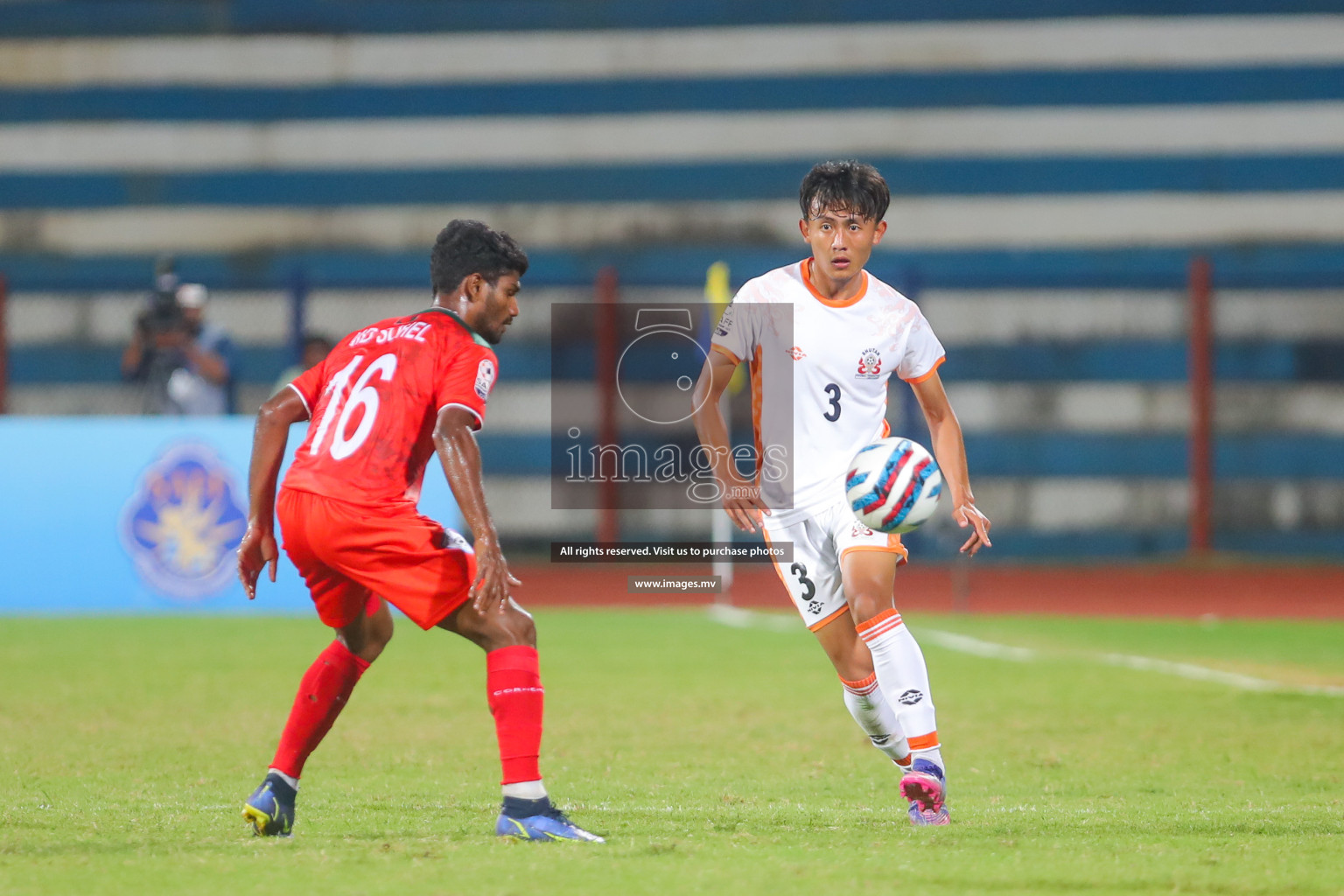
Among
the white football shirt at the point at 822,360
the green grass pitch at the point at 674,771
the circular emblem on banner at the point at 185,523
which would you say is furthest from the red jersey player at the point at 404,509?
the circular emblem on banner at the point at 185,523

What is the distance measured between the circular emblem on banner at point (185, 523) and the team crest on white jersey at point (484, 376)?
27.6 feet

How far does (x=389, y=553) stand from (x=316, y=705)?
2.03 ft

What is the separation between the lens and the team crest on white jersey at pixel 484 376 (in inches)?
190

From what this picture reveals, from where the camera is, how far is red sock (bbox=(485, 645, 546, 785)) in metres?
4.76

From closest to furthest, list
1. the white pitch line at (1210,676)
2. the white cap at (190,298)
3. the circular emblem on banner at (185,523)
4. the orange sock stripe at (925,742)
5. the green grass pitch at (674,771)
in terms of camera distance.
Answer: the green grass pitch at (674,771)
the orange sock stripe at (925,742)
the white pitch line at (1210,676)
the circular emblem on banner at (185,523)
the white cap at (190,298)

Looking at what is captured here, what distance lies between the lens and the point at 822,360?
18.8ft

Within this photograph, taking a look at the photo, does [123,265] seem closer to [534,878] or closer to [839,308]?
[839,308]

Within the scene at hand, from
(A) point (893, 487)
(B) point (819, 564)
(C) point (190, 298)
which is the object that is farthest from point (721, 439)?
(C) point (190, 298)

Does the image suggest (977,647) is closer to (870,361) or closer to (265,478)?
(870,361)

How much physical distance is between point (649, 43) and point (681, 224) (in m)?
2.39

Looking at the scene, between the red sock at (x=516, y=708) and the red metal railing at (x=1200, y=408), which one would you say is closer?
the red sock at (x=516, y=708)

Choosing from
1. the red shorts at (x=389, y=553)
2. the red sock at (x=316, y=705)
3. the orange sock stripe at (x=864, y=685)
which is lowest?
the orange sock stripe at (x=864, y=685)

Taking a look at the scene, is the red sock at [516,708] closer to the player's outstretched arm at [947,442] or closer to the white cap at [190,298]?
the player's outstretched arm at [947,442]

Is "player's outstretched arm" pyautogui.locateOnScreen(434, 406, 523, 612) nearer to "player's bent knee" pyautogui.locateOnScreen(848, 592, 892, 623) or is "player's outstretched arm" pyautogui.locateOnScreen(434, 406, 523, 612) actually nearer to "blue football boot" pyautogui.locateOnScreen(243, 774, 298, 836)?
"blue football boot" pyautogui.locateOnScreen(243, 774, 298, 836)
